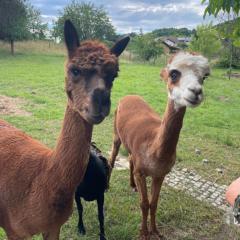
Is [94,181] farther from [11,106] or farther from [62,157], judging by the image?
[11,106]

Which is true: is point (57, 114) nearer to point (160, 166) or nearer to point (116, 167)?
point (116, 167)

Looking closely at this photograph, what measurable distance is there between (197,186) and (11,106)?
6.57m

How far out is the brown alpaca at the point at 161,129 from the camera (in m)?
3.47

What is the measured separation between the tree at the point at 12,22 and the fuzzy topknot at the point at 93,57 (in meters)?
31.4

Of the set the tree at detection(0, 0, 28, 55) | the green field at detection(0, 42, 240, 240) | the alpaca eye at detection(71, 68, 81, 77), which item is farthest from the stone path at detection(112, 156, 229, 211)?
the tree at detection(0, 0, 28, 55)

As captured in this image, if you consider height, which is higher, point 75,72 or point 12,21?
point 12,21

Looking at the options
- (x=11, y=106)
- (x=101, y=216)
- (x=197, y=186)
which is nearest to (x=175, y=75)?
(x=101, y=216)

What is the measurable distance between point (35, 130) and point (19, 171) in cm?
550

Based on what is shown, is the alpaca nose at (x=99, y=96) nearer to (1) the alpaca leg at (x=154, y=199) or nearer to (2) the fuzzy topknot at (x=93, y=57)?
(2) the fuzzy topknot at (x=93, y=57)

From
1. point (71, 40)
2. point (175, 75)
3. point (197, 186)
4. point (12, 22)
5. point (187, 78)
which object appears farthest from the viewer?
point (12, 22)

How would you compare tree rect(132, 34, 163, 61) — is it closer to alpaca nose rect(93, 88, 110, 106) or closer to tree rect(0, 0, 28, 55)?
tree rect(0, 0, 28, 55)

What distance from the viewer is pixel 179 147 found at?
25.3ft

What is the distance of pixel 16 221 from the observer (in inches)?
109

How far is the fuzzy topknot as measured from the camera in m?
2.28
